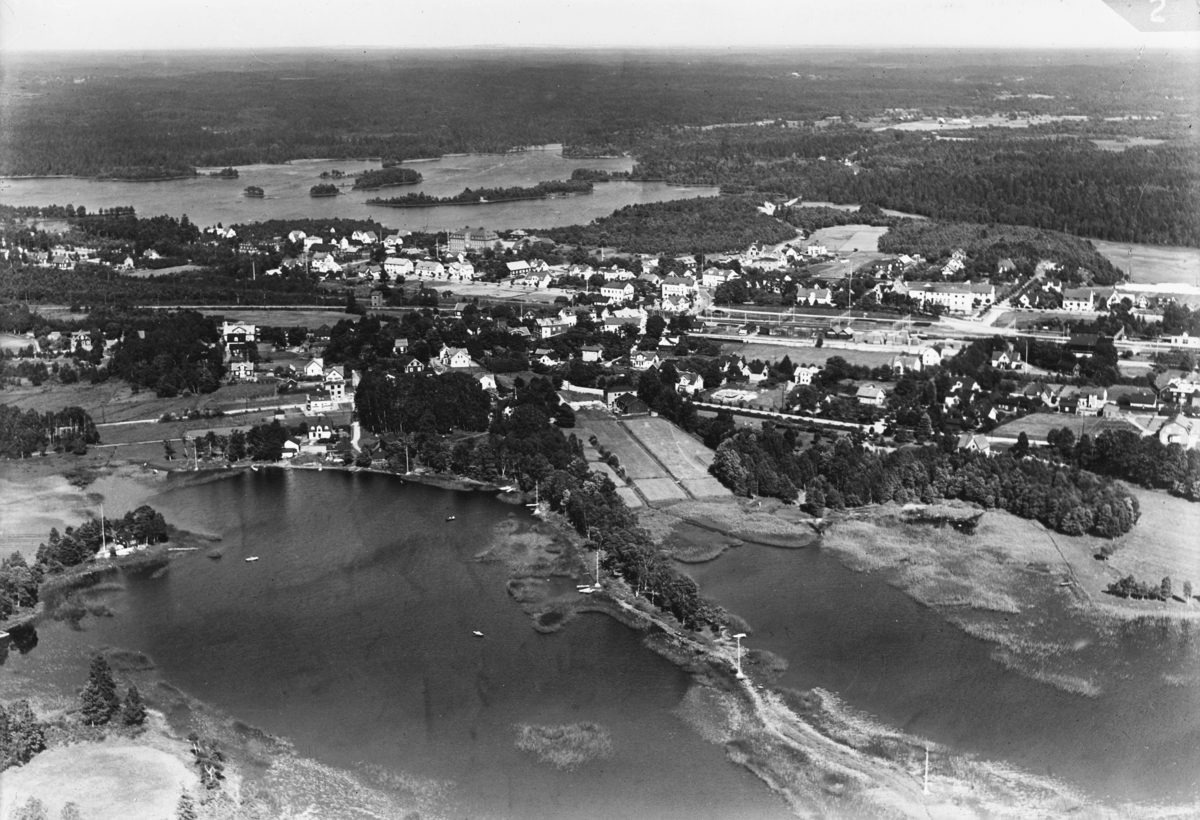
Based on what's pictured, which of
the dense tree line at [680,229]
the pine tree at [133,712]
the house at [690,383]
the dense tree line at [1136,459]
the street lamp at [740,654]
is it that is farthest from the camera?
the dense tree line at [680,229]

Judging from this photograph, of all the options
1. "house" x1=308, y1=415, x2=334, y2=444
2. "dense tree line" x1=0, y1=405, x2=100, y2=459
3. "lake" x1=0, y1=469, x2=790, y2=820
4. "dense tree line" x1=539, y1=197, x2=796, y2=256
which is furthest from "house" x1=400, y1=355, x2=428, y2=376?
"dense tree line" x1=539, y1=197, x2=796, y2=256

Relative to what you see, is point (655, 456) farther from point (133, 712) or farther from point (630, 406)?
point (133, 712)

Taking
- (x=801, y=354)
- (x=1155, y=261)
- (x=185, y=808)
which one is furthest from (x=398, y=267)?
(x=185, y=808)

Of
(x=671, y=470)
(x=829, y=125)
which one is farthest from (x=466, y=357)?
(x=829, y=125)

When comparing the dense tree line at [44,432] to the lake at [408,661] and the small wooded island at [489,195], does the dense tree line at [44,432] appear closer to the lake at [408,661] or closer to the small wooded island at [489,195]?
the lake at [408,661]

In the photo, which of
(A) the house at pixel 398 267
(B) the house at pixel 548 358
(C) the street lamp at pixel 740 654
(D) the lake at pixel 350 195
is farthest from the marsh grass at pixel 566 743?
(D) the lake at pixel 350 195

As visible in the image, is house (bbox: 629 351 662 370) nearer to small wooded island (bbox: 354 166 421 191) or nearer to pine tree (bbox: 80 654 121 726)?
pine tree (bbox: 80 654 121 726)
